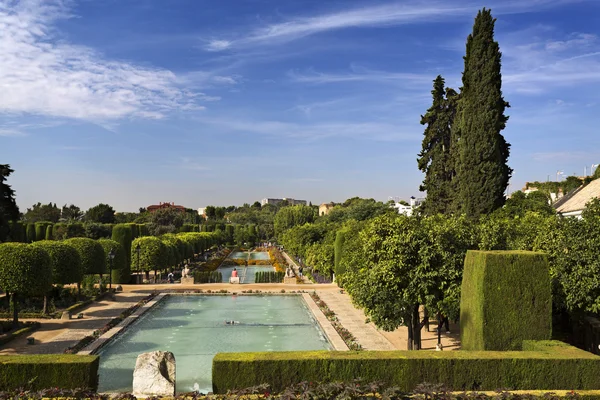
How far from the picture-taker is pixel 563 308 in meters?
15.5

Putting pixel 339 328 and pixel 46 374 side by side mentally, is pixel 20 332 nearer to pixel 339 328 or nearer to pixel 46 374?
pixel 46 374

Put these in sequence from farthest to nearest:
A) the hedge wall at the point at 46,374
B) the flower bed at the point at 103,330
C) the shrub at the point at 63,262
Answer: the shrub at the point at 63,262 → the flower bed at the point at 103,330 → the hedge wall at the point at 46,374

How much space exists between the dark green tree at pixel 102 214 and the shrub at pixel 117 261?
79.2 metres

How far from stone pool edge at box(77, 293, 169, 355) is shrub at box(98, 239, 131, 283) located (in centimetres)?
655

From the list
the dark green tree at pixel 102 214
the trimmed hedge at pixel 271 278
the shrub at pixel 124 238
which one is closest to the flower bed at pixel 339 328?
the trimmed hedge at pixel 271 278

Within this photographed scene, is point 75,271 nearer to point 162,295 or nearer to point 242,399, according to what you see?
point 162,295

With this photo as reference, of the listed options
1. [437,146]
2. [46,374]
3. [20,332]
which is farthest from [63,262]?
[437,146]

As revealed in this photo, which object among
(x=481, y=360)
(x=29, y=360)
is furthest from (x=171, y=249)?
(x=481, y=360)

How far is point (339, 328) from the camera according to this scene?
65.5 ft

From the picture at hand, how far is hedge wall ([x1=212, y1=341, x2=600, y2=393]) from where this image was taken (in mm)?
10828

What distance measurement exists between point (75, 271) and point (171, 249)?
1691 centimetres

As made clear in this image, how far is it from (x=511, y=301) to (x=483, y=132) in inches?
625

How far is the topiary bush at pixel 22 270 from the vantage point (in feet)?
66.5

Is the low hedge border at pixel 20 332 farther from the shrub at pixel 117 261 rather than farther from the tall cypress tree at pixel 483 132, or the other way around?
the tall cypress tree at pixel 483 132
